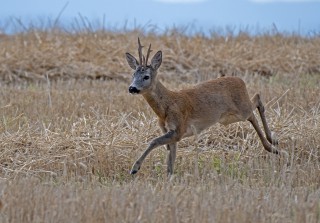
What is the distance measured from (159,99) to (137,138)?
123 centimetres

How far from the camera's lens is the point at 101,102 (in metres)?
13.0

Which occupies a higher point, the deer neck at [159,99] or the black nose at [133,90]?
the black nose at [133,90]

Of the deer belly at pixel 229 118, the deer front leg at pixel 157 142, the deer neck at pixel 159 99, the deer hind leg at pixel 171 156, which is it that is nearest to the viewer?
the deer front leg at pixel 157 142

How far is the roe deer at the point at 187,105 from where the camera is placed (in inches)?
344

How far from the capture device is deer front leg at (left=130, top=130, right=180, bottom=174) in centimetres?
869

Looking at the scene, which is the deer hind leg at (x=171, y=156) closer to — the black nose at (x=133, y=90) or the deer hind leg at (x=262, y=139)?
the black nose at (x=133, y=90)

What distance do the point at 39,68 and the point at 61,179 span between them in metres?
Answer: 8.24

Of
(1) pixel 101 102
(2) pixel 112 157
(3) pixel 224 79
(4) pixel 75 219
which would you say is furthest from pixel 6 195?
(1) pixel 101 102

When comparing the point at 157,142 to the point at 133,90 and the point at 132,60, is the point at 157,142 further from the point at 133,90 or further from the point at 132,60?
the point at 132,60

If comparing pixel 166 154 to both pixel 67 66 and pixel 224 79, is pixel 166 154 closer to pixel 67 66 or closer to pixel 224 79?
pixel 224 79

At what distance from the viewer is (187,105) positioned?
9.29m

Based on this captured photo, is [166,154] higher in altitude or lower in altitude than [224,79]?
lower

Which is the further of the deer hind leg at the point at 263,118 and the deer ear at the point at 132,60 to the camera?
the deer hind leg at the point at 263,118

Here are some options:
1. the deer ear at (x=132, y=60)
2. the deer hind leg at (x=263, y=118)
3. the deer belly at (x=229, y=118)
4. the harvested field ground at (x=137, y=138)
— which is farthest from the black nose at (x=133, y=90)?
the deer hind leg at (x=263, y=118)
